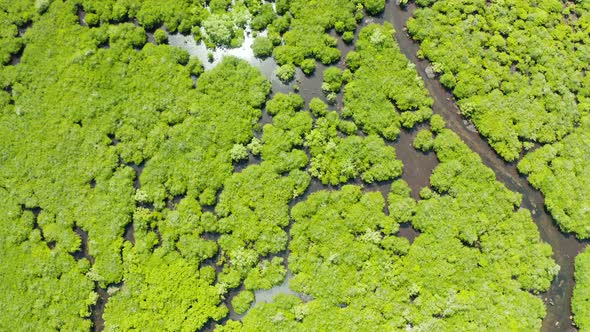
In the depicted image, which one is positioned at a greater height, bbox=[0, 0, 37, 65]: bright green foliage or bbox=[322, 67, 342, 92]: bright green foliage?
bbox=[0, 0, 37, 65]: bright green foliage

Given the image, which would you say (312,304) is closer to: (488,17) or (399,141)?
(399,141)

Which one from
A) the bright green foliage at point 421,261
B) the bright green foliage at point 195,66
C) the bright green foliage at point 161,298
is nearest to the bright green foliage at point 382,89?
the bright green foliage at point 421,261

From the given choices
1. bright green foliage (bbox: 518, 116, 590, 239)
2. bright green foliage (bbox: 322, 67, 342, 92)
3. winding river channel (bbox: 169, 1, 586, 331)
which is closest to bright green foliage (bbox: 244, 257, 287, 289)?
winding river channel (bbox: 169, 1, 586, 331)

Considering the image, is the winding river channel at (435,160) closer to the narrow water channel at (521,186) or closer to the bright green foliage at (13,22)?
the narrow water channel at (521,186)

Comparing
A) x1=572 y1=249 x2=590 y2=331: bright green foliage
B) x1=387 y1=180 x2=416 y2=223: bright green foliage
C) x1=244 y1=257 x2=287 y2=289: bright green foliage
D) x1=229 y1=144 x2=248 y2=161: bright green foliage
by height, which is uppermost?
x1=229 y1=144 x2=248 y2=161: bright green foliage

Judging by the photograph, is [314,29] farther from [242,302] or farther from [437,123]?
[242,302]

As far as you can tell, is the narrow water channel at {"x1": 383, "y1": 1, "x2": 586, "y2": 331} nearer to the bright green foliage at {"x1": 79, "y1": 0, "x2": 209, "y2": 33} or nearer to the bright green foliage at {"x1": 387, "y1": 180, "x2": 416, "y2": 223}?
the bright green foliage at {"x1": 387, "y1": 180, "x2": 416, "y2": 223}

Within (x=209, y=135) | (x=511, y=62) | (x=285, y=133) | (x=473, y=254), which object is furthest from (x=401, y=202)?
(x=209, y=135)
